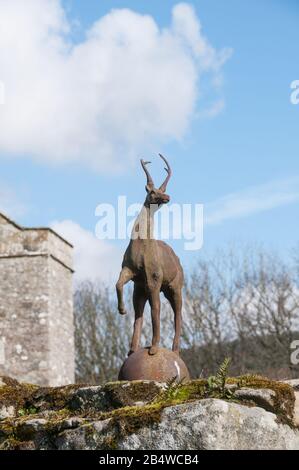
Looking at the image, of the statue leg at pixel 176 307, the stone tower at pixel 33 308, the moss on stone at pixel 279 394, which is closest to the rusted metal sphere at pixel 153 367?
the statue leg at pixel 176 307

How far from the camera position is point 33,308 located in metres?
21.6

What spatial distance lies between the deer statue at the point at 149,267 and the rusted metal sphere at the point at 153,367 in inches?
9.3

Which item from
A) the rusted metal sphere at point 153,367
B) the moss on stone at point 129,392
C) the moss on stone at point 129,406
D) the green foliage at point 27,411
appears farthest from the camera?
the rusted metal sphere at point 153,367

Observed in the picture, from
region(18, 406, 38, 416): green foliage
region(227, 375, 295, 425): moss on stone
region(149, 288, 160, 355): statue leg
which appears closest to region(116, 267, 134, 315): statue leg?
region(149, 288, 160, 355): statue leg

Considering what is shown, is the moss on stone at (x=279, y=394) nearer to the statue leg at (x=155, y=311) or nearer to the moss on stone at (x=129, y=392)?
the moss on stone at (x=129, y=392)

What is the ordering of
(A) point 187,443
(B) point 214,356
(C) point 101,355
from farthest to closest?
(C) point 101,355
(B) point 214,356
(A) point 187,443

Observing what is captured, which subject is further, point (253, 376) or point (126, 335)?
point (126, 335)

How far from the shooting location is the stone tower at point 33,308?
2109cm

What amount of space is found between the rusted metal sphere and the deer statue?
9.3 inches

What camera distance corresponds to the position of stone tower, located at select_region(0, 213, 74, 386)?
21094 millimetres
